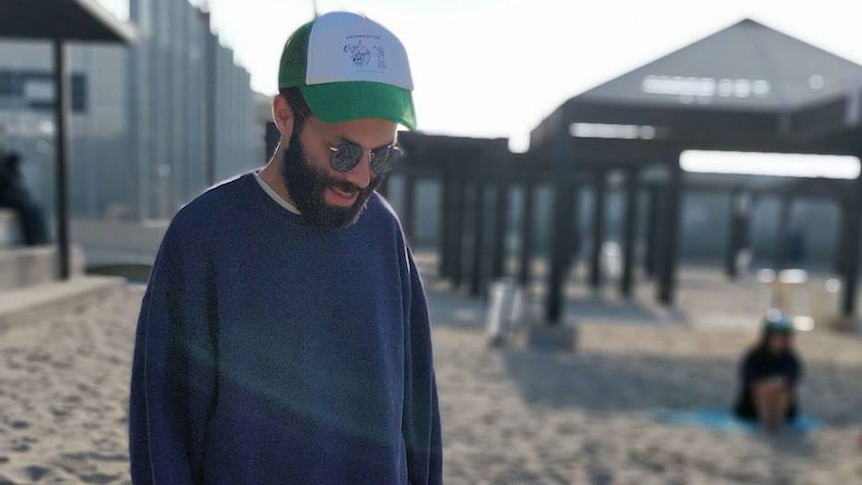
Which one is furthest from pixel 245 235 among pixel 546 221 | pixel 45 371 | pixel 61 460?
pixel 546 221

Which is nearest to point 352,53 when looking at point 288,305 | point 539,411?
point 288,305

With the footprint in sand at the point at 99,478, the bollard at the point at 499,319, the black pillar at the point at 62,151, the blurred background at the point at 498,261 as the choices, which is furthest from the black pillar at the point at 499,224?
the footprint in sand at the point at 99,478

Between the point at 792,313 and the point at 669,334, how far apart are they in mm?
3729

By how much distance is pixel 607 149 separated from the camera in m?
9.71

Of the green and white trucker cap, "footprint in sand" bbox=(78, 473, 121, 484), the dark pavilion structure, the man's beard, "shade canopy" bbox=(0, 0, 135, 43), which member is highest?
"shade canopy" bbox=(0, 0, 135, 43)

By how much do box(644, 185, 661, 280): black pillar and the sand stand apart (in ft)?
21.8

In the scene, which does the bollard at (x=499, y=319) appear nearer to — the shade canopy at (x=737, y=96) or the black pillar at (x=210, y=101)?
the shade canopy at (x=737, y=96)

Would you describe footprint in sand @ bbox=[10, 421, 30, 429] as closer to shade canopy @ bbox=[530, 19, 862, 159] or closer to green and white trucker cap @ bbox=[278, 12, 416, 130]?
green and white trucker cap @ bbox=[278, 12, 416, 130]

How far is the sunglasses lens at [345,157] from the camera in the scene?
115cm

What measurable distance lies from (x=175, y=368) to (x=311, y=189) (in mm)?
374

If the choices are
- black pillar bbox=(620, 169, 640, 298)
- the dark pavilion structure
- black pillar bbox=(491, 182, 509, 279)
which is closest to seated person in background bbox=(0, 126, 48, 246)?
the dark pavilion structure

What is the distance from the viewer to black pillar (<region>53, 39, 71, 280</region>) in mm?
6137

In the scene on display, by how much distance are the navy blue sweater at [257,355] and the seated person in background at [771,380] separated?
452cm

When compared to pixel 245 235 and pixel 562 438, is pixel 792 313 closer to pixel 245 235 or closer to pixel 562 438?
pixel 562 438
